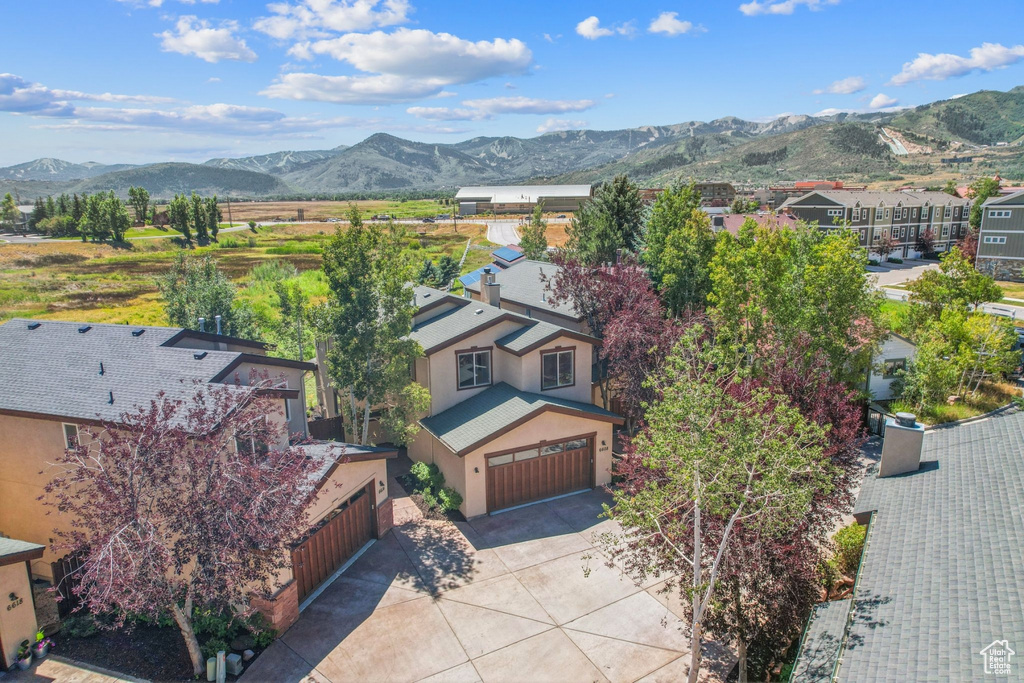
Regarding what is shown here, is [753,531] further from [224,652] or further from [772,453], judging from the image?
[224,652]

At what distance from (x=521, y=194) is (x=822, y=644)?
13443cm

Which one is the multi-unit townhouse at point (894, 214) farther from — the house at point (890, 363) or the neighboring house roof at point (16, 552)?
the neighboring house roof at point (16, 552)

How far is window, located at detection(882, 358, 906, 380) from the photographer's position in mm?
28188

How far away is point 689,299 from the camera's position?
26484 mm

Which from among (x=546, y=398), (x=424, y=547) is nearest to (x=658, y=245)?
(x=546, y=398)

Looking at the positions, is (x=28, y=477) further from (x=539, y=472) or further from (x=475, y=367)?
(x=539, y=472)

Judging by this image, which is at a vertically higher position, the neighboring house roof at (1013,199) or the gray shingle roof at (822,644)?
the neighboring house roof at (1013,199)

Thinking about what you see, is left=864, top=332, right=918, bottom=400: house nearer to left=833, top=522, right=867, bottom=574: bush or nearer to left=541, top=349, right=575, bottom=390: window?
left=541, top=349, right=575, bottom=390: window

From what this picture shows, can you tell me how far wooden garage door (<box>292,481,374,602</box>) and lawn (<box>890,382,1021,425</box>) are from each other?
884 inches

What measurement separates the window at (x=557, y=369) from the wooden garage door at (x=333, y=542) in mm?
7395

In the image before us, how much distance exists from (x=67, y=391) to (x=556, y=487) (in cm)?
1412

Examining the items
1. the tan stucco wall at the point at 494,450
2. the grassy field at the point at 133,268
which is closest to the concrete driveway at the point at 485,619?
the tan stucco wall at the point at 494,450

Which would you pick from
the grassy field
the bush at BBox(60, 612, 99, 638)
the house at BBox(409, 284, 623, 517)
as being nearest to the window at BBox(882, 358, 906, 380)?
the house at BBox(409, 284, 623, 517)

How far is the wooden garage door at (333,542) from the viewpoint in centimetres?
1452
